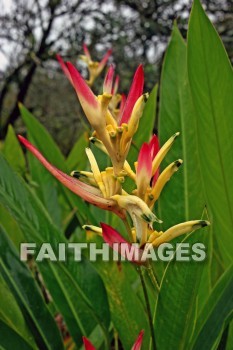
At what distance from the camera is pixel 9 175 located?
0.87 meters

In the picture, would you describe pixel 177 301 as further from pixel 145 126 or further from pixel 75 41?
pixel 75 41

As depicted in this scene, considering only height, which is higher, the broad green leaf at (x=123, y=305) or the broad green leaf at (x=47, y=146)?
the broad green leaf at (x=47, y=146)

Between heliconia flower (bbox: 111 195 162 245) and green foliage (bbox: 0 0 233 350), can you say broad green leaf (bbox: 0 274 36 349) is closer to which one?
green foliage (bbox: 0 0 233 350)

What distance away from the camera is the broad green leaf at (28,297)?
935 mm

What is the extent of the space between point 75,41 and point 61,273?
5.01 metres

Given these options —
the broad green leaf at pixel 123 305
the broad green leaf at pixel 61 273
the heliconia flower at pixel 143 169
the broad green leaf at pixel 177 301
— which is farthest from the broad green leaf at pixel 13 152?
the heliconia flower at pixel 143 169

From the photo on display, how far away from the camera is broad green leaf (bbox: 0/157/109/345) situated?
0.85m

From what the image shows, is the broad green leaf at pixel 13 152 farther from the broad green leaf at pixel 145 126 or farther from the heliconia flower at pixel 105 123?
the heliconia flower at pixel 105 123

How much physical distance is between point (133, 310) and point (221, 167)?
0.27 metres

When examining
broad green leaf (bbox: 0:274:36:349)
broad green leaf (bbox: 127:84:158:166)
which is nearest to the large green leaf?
broad green leaf (bbox: 127:84:158:166)

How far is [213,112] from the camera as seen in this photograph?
896mm

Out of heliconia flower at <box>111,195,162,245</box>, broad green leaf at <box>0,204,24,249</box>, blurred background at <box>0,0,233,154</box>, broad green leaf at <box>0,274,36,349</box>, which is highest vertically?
blurred background at <box>0,0,233,154</box>

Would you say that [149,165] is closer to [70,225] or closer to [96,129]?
[96,129]

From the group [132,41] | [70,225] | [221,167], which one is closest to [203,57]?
[221,167]
